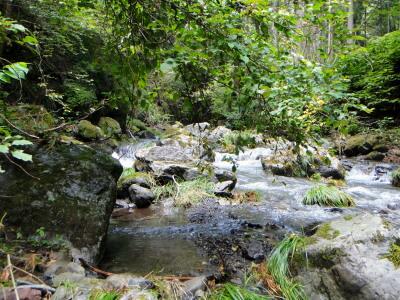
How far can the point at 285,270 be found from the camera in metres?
3.44

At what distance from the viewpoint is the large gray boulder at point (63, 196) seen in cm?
378

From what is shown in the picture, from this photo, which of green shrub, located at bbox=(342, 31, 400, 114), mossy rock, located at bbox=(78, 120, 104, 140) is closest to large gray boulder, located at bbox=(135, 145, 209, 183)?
mossy rock, located at bbox=(78, 120, 104, 140)

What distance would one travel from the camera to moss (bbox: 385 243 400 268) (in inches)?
114

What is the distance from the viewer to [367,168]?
11.1m

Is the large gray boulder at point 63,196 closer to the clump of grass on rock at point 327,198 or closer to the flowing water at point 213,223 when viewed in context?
the flowing water at point 213,223

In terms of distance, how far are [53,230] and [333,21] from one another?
3.39m

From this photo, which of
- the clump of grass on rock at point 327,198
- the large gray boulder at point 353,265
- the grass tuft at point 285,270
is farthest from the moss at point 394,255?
the clump of grass on rock at point 327,198

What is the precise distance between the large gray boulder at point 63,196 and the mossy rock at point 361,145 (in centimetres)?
1129

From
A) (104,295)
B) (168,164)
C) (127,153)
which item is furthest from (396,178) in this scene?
(104,295)

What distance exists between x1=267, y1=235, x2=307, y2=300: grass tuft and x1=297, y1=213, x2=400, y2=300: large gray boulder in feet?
0.33

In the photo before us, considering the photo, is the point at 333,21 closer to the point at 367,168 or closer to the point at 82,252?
the point at 82,252

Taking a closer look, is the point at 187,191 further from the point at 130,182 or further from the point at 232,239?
the point at 232,239

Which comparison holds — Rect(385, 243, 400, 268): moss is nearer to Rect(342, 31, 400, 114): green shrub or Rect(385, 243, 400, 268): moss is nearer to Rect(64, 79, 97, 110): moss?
Rect(64, 79, 97, 110): moss

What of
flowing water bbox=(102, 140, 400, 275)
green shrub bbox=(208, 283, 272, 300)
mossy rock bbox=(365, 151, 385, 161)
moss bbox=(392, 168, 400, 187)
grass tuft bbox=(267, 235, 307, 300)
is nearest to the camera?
green shrub bbox=(208, 283, 272, 300)
